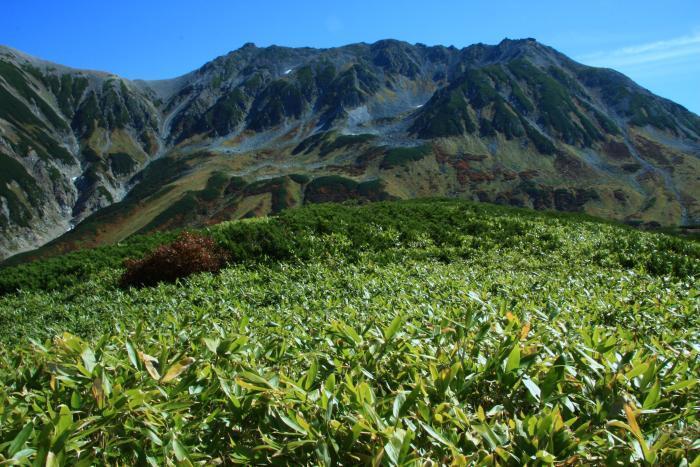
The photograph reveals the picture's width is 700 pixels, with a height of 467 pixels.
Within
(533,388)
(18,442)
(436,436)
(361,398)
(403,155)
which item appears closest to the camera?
(18,442)

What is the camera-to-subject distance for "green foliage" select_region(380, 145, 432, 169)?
15388cm

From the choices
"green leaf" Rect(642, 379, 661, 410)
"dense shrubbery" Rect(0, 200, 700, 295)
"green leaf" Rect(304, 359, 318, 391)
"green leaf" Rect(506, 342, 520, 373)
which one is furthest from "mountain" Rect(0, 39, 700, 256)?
"green leaf" Rect(642, 379, 661, 410)

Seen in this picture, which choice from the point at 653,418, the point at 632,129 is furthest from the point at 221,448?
the point at 632,129

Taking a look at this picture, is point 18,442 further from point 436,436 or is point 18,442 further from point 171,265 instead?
point 171,265

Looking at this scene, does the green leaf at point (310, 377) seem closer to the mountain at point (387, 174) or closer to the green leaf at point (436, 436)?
the green leaf at point (436, 436)

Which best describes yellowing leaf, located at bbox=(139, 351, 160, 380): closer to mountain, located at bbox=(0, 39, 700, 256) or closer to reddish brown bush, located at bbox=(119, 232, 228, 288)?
reddish brown bush, located at bbox=(119, 232, 228, 288)

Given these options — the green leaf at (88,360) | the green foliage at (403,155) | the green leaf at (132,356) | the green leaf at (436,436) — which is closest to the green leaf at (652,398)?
the green leaf at (436,436)

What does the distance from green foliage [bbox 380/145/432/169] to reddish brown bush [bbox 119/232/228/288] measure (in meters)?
140

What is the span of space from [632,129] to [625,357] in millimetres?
227194

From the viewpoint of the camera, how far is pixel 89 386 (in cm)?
232

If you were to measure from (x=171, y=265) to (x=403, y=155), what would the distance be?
148 meters

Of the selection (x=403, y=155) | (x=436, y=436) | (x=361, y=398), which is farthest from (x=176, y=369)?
(x=403, y=155)

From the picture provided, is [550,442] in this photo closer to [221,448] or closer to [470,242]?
[221,448]

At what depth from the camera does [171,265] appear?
1478cm
